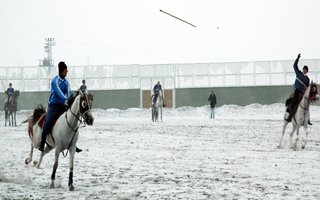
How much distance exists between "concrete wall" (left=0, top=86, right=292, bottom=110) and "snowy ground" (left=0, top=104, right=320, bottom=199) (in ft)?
96.0

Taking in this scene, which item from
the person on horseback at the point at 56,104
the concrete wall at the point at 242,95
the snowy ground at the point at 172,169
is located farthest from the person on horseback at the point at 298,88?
the concrete wall at the point at 242,95

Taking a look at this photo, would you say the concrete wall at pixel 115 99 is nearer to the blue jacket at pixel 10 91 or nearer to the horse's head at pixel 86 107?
the blue jacket at pixel 10 91

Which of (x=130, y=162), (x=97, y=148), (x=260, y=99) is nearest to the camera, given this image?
(x=130, y=162)

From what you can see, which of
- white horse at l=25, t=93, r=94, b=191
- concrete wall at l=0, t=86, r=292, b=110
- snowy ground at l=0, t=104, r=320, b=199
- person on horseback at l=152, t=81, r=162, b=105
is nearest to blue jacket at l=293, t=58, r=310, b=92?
snowy ground at l=0, t=104, r=320, b=199

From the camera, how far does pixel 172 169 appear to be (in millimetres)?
12984

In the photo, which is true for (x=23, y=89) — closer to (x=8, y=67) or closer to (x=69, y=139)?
(x=8, y=67)

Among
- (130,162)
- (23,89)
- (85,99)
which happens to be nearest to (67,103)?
(85,99)

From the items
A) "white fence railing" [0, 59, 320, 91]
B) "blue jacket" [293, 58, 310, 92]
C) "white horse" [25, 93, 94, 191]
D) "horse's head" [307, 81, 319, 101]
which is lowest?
"white horse" [25, 93, 94, 191]

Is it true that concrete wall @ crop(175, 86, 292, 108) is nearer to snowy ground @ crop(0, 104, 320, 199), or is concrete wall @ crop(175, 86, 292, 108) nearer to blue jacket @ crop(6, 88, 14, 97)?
blue jacket @ crop(6, 88, 14, 97)

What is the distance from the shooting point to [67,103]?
34.9 ft

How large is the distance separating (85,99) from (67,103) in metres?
0.64

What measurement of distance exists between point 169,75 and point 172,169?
134ft

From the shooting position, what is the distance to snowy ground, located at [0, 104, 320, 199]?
32.3 ft

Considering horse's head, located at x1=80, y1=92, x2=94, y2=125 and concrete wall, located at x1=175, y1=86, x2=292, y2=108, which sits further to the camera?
concrete wall, located at x1=175, y1=86, x2=292, y2=108
